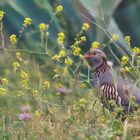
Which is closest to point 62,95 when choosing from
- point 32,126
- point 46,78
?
point 46,78

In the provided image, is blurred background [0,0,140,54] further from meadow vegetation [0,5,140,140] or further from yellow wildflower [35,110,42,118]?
yellow wildflower [35,110,42,118]

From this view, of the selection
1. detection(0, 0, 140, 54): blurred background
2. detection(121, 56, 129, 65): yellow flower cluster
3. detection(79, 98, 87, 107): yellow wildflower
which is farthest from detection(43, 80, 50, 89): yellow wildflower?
detection(0, 0, 140, 54): blurred background

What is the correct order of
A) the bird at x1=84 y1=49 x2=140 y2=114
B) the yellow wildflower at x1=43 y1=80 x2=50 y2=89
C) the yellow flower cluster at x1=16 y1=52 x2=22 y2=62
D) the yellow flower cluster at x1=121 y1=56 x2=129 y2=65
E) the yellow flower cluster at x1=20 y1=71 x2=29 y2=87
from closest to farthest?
the bird at x1=84 y1=49 x2=140 y2=114
the yellow flower cluster at x1=121 y1=56 x2=129 y2=65
the yellow flower cluster at x1=20 y1=71 x2=29 y2=87
the yellow wildflower at x1=43 y1=80 x2=50 y2=89
the yellow flower cluster at x1=16 y1=52 x2=22 y2=62

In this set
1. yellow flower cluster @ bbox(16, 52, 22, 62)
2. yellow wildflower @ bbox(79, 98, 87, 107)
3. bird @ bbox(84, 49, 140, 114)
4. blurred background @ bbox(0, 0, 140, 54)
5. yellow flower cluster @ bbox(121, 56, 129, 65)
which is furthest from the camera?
blurred background @ bbox(0, 0, 140, 54)

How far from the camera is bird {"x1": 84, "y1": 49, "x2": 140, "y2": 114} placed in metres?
6.79

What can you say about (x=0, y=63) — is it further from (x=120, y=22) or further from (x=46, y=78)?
(x=120, y=22)

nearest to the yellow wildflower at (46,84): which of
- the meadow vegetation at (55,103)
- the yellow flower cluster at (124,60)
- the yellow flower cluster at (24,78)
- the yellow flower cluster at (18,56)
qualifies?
the meadow vegetation at (55,103)

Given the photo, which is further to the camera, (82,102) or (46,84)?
(46,84)

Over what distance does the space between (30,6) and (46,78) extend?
206cm

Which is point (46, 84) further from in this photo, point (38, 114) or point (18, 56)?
point (38, 114)

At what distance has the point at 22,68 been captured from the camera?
26.8 feet

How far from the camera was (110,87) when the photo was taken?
23.4 feet

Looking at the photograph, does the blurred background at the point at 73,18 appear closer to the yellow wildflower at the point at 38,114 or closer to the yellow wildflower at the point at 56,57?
the yellow wildflower at the point at 56,57

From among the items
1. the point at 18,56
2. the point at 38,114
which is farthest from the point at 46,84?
the point at 38,114
